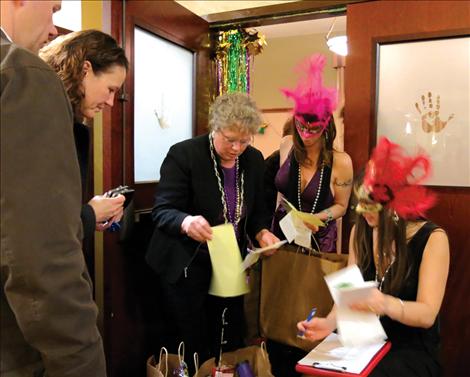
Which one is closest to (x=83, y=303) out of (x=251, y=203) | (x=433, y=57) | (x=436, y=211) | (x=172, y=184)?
(x=172, y=184)

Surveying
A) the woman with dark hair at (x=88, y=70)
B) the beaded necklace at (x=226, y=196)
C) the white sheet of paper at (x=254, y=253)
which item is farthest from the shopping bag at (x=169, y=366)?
the woman with dark hair at (x=88, y=70)

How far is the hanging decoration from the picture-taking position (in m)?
2.41

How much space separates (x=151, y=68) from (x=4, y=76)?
4.56ft

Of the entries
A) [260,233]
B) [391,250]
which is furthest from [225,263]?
[391,250]

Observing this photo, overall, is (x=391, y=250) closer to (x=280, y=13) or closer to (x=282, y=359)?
(x=282, y=359)

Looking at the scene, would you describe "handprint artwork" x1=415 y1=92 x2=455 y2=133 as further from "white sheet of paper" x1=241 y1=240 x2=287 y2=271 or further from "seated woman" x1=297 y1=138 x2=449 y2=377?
"white sheet of paper" x1=241 y1=240 x2=287 y2=271

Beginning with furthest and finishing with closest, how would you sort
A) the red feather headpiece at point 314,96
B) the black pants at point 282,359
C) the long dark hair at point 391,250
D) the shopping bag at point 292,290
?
1. the black pants at point 282,359
2. the red feather headpiece at point 314,96
3. the shopping bag at point 292,290
4. the long dark hair at point 391,250

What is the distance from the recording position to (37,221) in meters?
0.70

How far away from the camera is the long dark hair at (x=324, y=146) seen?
1.99 m

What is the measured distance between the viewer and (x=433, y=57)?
196 centimetres

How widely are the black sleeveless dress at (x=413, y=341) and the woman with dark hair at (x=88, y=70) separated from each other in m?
0.96

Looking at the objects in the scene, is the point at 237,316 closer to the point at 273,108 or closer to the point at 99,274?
the point at 99,274

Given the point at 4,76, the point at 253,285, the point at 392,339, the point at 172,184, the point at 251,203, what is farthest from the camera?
the point at 253,285

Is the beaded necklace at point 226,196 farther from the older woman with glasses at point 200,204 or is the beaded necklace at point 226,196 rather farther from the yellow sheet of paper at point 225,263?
the yellow sheet of paper at point 225,263
